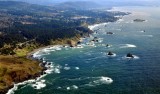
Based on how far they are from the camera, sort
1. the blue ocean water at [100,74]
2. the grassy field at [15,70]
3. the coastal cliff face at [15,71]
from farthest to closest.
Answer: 1. the grassy field at [15,70]
2. the coastal cliff face at [15,71]
3. the blue ocean water at [100,74]

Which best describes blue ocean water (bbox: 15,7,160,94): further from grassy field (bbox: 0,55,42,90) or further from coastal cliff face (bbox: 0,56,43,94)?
grassy field (bbox: 0,55,42,90)

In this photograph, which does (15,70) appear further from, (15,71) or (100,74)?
(100,74)

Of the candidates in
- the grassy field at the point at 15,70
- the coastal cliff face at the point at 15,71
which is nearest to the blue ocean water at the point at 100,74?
the coastal cliff face at the point at 15,71

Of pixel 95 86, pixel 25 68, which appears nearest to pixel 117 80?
pixel 95 86

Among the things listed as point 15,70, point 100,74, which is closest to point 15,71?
point 15,70

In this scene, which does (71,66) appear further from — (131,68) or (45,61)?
(131,68)

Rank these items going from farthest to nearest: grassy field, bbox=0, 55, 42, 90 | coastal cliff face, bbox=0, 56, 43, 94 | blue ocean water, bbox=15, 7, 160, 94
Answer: grassy field, bbox=0, 55, 42, 90
coastal cliff face, bbox=0, 56, 43, 94
blue ocean water, bbox=15, 7, 160, 94

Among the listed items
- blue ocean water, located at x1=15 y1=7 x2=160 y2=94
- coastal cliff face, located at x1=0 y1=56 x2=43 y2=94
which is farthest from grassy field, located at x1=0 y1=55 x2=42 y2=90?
blue ocean water, located at x1=15 y1=7 x2=160 y2=94

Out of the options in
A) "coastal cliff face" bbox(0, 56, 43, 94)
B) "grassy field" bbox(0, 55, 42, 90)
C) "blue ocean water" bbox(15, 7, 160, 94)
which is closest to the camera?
"blue ocean water" bbox(15, 7, 160, 94)

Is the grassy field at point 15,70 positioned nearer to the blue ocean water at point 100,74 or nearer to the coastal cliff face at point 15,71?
the coastal cliff face at point 15,71
